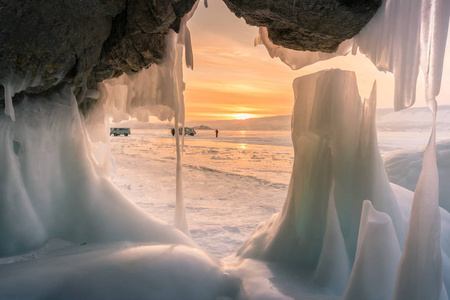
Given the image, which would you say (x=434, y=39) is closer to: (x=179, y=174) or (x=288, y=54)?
(x=288, y=54)

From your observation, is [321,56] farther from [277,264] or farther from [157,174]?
[157,174]

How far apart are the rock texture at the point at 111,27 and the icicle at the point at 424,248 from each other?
1440 mm

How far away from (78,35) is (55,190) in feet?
6.48

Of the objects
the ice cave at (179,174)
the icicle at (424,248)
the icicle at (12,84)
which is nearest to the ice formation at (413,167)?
the ice cave at (179,174)

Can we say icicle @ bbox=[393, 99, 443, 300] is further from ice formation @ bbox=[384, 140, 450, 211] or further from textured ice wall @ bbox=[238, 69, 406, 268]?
ice formation @ bbox=[384, 140, 450, 211]

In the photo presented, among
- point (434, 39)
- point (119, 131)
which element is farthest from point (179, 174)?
point (119, 131)

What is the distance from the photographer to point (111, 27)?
376cm

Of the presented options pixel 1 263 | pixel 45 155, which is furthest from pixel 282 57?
pixel 1 263

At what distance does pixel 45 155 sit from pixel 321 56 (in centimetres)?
407

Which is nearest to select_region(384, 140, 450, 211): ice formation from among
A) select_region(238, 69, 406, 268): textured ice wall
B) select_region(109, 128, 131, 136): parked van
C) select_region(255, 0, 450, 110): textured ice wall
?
select_region(238, 69, 406, 268): textured ice wall

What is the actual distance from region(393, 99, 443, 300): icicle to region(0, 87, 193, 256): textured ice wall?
2734 mm

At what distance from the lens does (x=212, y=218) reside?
6.91m

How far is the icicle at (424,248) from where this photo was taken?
7.41 ft

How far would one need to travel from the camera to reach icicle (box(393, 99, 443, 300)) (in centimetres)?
226
